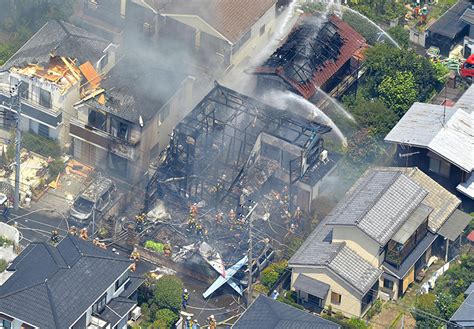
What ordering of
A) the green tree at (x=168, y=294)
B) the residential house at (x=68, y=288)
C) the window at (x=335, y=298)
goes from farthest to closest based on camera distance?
the window at (x=335, y=298)
the green tree at (x=168, y=294)
the residential house at (x=68, y=288)

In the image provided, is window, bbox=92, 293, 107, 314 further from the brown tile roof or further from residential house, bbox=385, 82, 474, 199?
the brown tile roof

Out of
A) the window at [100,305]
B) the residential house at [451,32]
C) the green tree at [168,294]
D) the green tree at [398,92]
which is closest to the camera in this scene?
the window at [100,305]

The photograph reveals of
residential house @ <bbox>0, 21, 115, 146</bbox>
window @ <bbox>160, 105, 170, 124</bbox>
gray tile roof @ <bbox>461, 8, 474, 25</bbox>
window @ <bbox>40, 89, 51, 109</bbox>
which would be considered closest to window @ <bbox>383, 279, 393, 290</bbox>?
window @ <bbox>160, 105, 170, 124</bbox>

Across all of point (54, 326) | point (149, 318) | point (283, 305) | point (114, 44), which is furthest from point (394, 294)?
point (114, 44)

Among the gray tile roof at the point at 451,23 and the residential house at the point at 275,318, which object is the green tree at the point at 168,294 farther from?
the gray tile roof at the point at 451,23

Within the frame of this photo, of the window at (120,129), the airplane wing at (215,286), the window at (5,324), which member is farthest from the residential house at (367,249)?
the window at (5,324)

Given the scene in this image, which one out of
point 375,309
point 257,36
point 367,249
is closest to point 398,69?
point 257,36

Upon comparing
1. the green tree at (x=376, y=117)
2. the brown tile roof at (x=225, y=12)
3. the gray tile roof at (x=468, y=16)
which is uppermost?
the gray tile roof at (x=468, y=16)

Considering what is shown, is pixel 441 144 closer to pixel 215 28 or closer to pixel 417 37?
pixel 215 28
